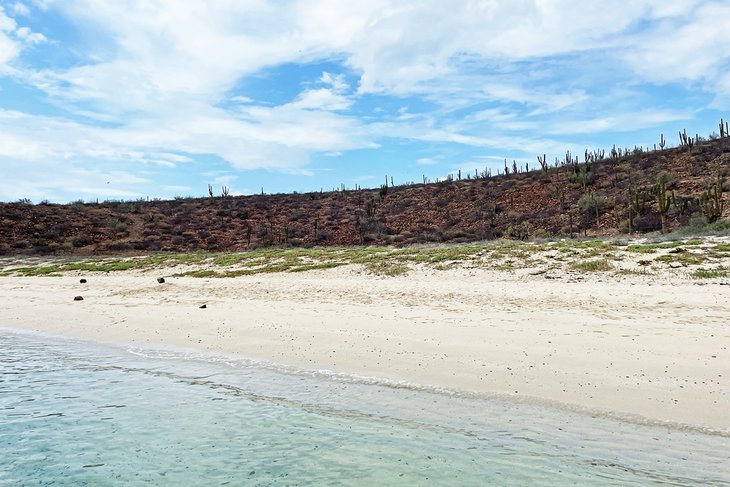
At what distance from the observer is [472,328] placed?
33.2 feet

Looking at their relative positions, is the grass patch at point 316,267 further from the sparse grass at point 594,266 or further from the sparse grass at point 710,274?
the sparse grass at point 710,274

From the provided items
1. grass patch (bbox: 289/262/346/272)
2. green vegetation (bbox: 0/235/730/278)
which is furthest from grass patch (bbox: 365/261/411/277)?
grass patch (bbox: 289/262/346/272)

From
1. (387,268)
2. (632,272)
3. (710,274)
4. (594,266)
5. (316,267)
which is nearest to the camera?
(710,274)

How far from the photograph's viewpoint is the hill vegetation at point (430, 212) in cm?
3697

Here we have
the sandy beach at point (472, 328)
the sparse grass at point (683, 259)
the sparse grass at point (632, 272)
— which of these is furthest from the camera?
the sparse grass at point (683, 259)

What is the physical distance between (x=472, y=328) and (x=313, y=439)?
500 cm

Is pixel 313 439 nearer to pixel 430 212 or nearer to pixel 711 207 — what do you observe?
pixel 711 207

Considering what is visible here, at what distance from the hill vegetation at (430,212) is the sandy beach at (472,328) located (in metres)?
20.1

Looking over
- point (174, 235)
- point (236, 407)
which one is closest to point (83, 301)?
point (236, 407)

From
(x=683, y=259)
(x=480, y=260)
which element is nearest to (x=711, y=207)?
(x=683, y=259)

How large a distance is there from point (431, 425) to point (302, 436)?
1.37m

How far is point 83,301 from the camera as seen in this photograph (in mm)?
17078

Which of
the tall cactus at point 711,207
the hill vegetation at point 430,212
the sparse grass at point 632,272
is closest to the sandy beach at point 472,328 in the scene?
the sparse grass at point 632,272

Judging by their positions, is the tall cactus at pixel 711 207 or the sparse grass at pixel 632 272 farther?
the tall cactus at pixel 711 207
